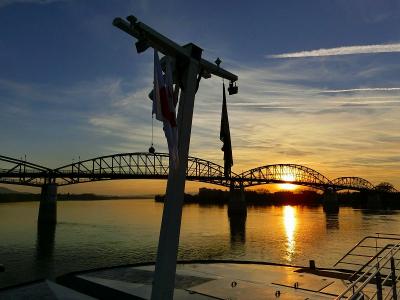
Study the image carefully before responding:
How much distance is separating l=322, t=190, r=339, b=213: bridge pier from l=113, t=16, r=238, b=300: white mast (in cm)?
18704

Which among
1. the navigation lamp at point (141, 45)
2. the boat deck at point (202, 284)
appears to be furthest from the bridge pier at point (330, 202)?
the navigation lamp at point (141, 45)

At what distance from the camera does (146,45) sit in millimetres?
8711

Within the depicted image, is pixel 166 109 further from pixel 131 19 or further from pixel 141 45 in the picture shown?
pixel 131 19

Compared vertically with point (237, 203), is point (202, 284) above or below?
below

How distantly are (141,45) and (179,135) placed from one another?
A: 2371 millimetres

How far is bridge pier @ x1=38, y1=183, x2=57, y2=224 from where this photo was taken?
329 ft

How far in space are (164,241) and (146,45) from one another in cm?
467

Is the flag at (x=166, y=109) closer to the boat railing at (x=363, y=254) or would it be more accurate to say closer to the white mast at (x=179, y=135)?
the white mast at (x=179, y=135)

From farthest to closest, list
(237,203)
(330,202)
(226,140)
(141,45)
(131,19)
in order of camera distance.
→ (330,202), (237,203), (226,140), (141,45), (131,19)

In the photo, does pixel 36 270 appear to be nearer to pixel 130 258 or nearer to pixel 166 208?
pixel 130 258

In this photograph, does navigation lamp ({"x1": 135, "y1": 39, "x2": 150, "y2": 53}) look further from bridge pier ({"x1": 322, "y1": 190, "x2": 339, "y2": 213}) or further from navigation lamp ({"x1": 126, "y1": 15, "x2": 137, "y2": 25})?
bridge pier ({"x1": 322, "y1": 190, "x2": 339, "y2": 213})

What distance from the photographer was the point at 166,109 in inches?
352

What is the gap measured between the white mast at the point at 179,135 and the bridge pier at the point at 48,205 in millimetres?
99982

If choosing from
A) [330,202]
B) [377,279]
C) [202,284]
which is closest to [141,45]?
[377,279]
